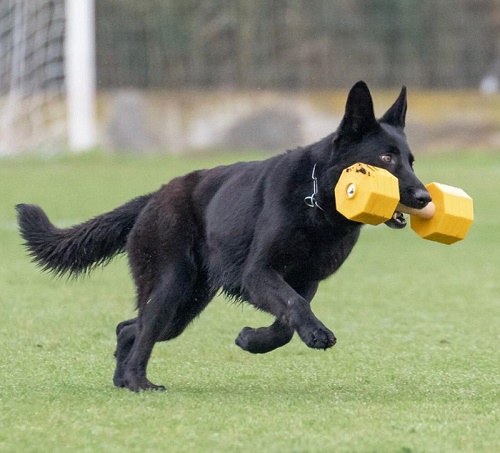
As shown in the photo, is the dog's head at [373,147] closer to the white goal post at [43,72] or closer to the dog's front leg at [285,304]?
the dog's front leg at [285,304]

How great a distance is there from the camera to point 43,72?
18781mm

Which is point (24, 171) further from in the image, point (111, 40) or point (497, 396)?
point (497, 396)

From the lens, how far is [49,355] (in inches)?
242

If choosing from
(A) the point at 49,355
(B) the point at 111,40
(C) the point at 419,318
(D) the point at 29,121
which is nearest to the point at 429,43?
(B) the point at 111,40

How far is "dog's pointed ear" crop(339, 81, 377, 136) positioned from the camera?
16.8 ft

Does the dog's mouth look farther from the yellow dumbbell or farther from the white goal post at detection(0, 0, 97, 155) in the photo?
the white goal post at detection(0, 0, 97, 155)

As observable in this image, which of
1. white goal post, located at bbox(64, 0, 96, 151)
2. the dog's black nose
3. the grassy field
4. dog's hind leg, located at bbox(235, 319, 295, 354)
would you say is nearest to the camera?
the grassy field

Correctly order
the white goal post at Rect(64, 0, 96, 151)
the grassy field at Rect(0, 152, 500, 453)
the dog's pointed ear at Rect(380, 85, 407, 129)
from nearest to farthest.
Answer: the grassy field at Rect(0, 152, 500, 453)
the dog's pointed ear at Rect(380, 85, 407, 129)
the white goal post at Rect(64, 0, 96, 151)

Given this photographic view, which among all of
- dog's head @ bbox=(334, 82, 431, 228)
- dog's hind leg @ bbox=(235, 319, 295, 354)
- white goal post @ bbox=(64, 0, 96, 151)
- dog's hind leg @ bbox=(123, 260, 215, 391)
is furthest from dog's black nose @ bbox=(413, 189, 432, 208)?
white goal post @ bbox=(64, 0, 96, 151)

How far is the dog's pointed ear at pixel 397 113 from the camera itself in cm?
543

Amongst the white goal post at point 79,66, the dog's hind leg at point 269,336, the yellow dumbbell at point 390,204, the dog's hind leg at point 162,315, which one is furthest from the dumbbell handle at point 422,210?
the white goal post at point 79,66

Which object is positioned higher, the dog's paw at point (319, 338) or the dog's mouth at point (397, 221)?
the dog's mouth at point (397, 221)

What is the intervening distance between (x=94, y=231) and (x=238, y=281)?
2.76 ft

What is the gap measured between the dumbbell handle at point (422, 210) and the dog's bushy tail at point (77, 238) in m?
1.35
